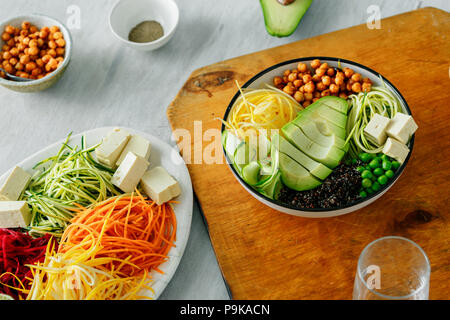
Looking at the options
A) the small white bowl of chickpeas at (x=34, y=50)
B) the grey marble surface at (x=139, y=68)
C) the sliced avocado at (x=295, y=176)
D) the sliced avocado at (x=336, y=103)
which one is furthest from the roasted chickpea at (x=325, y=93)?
the small white bowl of chickpeas at (x=34, y=50)

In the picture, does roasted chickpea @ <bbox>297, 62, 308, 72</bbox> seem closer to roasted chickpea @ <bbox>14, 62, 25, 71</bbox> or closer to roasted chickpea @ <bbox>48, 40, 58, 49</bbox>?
roasted chickpea @ <bbox>48, 40, 58, 49</bbox>

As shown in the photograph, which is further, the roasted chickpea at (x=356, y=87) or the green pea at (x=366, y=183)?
the roasted chickpea at (x=356, y=87)

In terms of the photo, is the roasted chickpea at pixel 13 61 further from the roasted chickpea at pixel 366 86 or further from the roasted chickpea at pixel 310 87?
the roasted chickpea at pixel 366 86

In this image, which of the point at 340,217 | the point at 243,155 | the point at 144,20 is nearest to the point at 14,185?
the point at 243,155

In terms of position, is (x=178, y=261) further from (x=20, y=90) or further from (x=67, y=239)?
(x=20, y=90)

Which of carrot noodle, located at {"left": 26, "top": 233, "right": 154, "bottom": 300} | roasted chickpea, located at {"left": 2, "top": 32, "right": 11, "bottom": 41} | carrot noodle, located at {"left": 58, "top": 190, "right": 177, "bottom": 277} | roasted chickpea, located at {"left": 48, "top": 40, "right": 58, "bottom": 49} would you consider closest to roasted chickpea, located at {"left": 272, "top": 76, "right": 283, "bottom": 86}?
carrot noodle, located at {"left": 58, "top": 190, "right": 177, "bottom": 277}
